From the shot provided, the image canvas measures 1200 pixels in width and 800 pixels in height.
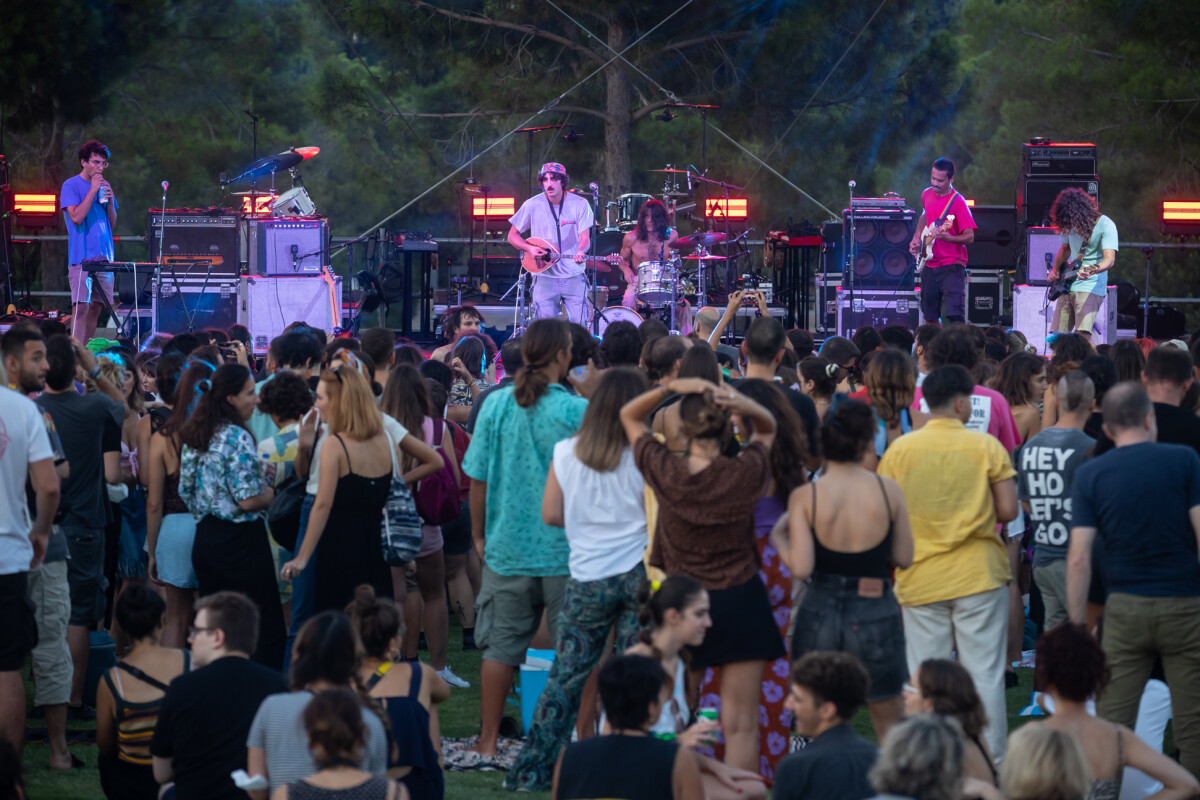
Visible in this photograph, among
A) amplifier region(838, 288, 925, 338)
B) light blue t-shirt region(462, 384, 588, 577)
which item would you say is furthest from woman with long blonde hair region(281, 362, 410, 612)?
amplifier region(838, 288, 925, 338)

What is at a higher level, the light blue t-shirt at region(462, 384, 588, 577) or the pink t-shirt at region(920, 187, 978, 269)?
the pink t-shirt at region(920, 187, 978, 269)

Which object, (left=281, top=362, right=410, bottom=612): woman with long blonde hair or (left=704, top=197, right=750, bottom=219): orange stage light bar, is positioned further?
(left=704, top=197, right=750, bottom=219): orange stage light bar

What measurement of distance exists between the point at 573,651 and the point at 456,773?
32.0 inches

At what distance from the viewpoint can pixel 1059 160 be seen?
14867 millimetres

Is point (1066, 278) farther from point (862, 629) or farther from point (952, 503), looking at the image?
point (862, 629)

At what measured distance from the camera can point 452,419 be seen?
7.69 m

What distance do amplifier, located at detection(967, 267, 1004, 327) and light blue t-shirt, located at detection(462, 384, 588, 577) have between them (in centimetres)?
1046

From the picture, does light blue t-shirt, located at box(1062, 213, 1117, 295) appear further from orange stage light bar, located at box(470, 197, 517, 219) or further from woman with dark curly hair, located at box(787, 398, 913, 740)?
orange stage light bar, located at box(470, 197, 517, 219)

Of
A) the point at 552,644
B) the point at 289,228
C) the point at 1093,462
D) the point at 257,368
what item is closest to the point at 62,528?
the point at 552,644

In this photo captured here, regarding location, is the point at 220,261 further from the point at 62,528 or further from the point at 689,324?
the point at 62,528

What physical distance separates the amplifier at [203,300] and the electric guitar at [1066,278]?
7208mm

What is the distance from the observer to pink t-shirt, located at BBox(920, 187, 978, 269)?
41.0 feet

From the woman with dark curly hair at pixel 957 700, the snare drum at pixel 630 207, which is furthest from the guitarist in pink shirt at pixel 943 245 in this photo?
the woman with dark curly hair at pixel 957 700

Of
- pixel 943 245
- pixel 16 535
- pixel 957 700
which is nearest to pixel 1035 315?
pixel 943 245
